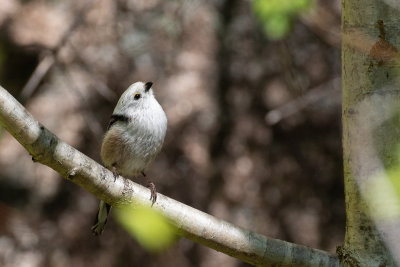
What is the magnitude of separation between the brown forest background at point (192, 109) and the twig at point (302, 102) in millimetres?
Result: 13

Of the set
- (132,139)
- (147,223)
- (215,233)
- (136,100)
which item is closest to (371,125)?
(215,233)

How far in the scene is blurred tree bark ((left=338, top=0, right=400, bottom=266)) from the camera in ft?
8.95

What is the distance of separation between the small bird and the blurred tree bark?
1969mm

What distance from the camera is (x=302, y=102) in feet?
18.3

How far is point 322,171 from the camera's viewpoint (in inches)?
222

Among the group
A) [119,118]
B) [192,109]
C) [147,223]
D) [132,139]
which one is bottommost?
[147,223]

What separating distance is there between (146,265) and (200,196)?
3.03 ft

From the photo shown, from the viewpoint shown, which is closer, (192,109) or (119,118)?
(119,118)

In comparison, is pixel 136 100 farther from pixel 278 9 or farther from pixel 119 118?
pixel 278 9

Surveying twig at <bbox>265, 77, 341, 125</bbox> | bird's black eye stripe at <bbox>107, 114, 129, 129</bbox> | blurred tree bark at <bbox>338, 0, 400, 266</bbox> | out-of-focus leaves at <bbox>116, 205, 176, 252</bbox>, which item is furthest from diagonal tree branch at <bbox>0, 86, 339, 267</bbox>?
twig at <bbox>265, 77, 341, 125</bbox>

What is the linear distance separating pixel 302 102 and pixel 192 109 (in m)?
1.21

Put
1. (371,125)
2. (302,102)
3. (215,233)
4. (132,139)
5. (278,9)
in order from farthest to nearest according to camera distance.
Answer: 1. (302,102)
2. (132,139)
3. (215,233)
4. (278,9)
5. (371,125)

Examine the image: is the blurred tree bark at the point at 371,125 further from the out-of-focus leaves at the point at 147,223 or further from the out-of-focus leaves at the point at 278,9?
the out-of-focus leaves at the point at 147,223

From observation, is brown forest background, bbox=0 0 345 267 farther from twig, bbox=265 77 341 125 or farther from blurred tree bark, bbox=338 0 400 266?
blurred tree bark, bbox=338 0 400 266
